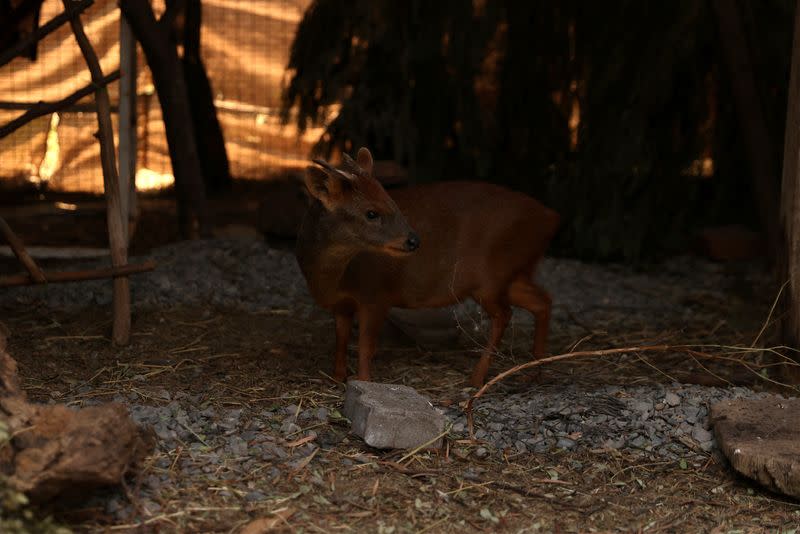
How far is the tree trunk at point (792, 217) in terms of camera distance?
17.1 feet

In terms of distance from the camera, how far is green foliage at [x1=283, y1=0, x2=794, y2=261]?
829 centimetres

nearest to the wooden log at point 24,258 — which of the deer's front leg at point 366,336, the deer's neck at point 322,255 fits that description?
the deer's neck at point 322,255

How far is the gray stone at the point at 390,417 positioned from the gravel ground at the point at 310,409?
152 millimetres

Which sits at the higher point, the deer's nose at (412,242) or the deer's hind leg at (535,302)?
the deer's nose at (412,242)

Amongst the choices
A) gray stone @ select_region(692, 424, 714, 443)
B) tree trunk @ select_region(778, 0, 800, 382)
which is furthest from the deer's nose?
tree trunk @ select_region(778, 0, 800, 382)

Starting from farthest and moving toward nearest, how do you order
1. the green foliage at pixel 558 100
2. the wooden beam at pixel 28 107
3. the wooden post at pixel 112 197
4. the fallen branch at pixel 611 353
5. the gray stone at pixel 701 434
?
the green foliage at pixel 558 100, the wooden beam at pixel 28 107, the wooden post at pixel 112 197, the gray stone at pixel 701 434, the fallen branch at pixel 611 353

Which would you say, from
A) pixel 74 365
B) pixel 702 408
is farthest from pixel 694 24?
pixel 74 365

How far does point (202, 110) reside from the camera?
10.6 meters

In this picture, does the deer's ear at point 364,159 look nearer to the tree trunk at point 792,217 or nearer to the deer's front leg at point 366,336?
the deer's front leg at point 366,336

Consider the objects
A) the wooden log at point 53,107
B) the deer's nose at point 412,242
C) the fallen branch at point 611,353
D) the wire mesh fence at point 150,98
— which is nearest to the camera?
the fallen branch at point 611,353

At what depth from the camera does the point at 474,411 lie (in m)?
4.98

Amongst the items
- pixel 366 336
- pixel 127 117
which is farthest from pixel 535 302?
pixel 127 117

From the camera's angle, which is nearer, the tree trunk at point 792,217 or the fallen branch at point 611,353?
the fallen branch at point 611,353

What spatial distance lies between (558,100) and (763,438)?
4.86m
